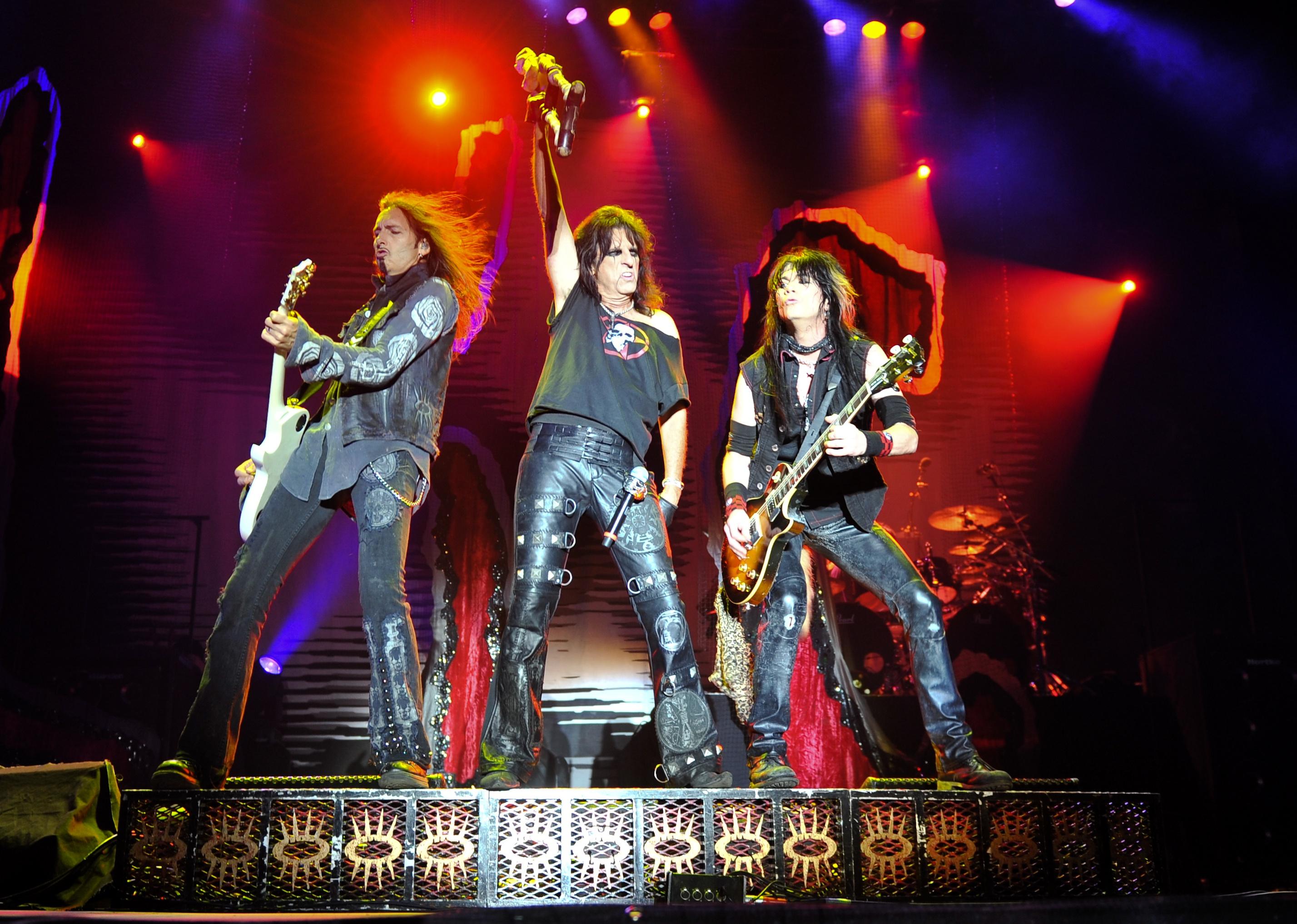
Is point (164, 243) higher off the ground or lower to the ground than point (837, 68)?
lower

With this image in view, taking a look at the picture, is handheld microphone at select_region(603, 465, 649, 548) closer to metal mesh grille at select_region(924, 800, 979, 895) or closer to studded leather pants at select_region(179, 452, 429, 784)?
studded leather pants at select_region(179, 452, 429, 784)

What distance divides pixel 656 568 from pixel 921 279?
4.05 m

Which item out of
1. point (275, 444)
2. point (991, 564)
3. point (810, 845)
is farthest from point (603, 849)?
point (991, 564)

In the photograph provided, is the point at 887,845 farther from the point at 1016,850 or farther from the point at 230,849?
the point at 230,849

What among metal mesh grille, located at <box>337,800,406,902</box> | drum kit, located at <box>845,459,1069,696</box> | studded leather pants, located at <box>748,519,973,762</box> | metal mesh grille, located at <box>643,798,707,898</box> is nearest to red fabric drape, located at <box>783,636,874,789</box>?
drum kit, located at <box>845,459,1069,696</box>

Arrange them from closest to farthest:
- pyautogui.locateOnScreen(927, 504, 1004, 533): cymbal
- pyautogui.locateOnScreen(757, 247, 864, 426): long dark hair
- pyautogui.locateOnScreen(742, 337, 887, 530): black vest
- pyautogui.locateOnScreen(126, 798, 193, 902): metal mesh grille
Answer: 1. pyautogui.locateOnScreen(126, 798, 193, 902): metal mesh grille
2. pyautogui.locateOnScreen(742, 337, 887, 530): black vest
3. pyautogui.locateOnScreen(757, 247, 864, 426): long dark hair
4. pyautogui.locateOnScreen(927, 504, 1004, 533): cymbal

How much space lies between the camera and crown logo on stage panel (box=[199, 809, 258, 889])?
9.57ft

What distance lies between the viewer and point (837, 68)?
6.96 metres

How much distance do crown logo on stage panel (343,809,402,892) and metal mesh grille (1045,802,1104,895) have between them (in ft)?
7.16

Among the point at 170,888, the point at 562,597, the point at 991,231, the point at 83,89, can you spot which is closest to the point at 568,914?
the point at 170,888

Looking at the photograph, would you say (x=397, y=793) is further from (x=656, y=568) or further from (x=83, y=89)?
(x=83, y=89)

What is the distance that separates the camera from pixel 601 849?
3.02 meters

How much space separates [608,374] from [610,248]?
599 millimetres

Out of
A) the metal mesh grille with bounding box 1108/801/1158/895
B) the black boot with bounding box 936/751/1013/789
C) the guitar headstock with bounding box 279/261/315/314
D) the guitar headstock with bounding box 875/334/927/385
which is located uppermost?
the guitar headstock with bounding box 279/261/315/314
